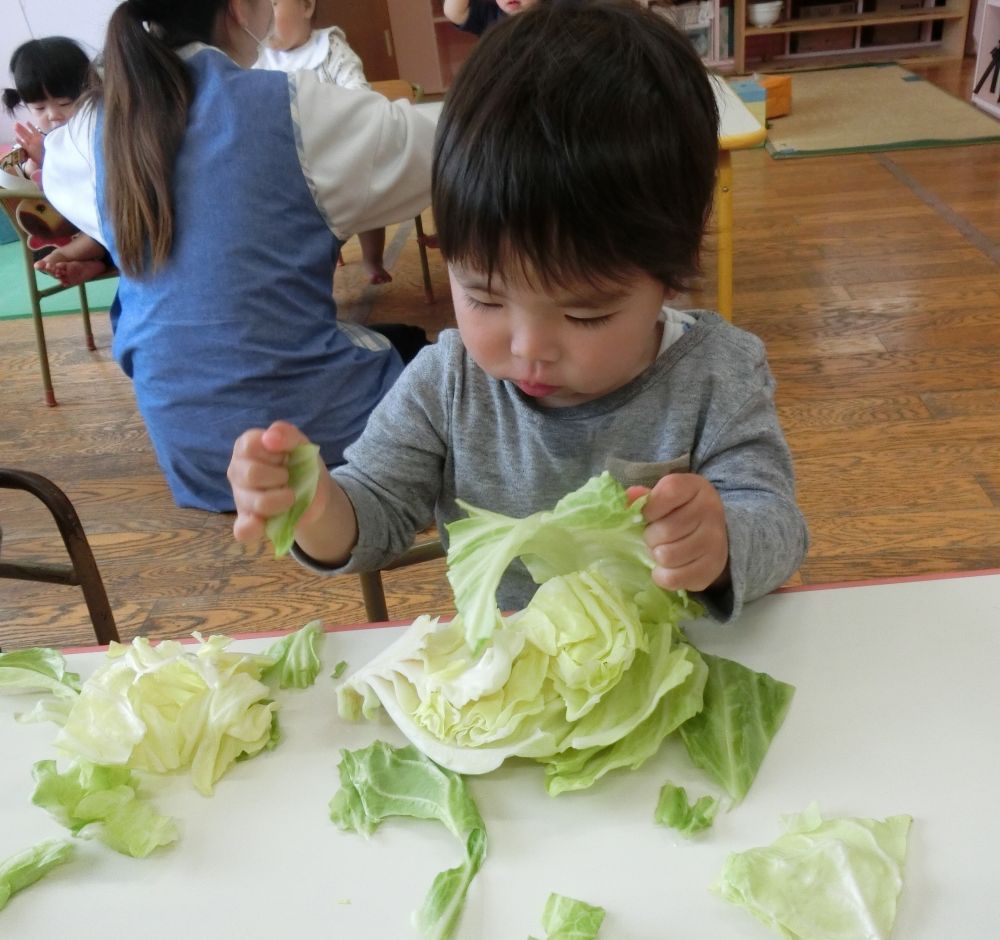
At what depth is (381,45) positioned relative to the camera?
6453mm

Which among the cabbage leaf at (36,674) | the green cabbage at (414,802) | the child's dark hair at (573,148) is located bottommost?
the green cabbage at (414,802)

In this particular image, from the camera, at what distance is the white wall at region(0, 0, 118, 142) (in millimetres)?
5793

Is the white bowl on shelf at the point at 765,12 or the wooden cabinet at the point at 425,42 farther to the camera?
the wooden cabinet at the point at 425,42

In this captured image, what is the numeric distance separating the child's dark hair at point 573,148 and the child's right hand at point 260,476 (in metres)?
0.23

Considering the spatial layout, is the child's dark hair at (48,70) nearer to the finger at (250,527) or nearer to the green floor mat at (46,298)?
the green floor mat at (46,298)

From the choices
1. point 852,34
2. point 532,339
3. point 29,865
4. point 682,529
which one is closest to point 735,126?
point 532,339

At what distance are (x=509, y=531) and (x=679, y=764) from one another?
227 millimetres

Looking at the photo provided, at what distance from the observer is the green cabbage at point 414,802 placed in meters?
0.65

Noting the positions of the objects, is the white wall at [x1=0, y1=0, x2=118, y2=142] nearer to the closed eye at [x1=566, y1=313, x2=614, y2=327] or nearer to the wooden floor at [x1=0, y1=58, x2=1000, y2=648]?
the wooden floor at [x1=0, y1=58, x2=1000, y2=648]

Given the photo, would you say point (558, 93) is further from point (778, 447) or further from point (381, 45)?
point (381, 45)

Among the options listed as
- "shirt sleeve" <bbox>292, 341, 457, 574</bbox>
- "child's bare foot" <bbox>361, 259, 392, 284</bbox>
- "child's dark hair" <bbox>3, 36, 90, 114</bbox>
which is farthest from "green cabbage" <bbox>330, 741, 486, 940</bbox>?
"child's bare foot" <bbox>361, 259, 392, 284</bbox>

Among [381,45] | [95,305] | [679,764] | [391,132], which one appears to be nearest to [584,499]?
[679,764]

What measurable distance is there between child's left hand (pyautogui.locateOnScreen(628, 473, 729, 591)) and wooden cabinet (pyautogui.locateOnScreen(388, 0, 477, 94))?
6.32 meters

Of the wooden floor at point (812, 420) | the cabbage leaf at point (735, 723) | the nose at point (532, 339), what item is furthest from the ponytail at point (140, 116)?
the cabbage leaf at point (735, 723)
